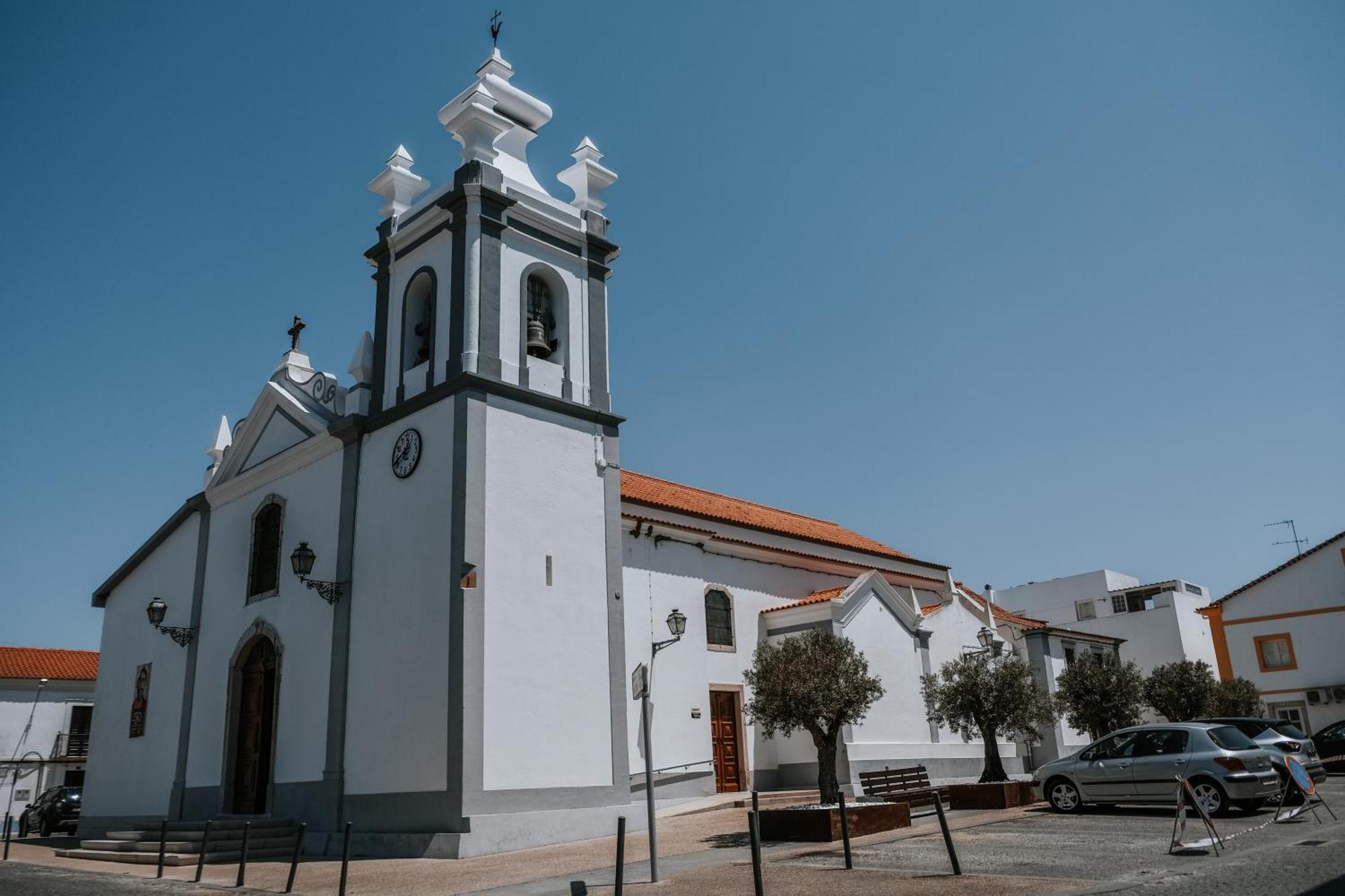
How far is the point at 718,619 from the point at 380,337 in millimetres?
9547

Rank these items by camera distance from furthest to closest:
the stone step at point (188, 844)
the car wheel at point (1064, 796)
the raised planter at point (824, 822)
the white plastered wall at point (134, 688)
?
the white plastered wall at point (134, 688) < the stone step at point (188, 844) < the car wheel at point (1064, 796) < the raised planter at point (824, 822)

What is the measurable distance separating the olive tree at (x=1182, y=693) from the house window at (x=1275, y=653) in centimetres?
986

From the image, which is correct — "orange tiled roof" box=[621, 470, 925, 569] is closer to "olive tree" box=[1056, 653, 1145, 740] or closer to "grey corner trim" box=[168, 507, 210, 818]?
"olive tree" box=[1056, 653, 1145, 740]

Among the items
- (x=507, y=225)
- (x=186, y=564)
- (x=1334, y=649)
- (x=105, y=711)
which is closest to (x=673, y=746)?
(x=507, y=225)

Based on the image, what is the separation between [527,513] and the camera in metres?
16.9

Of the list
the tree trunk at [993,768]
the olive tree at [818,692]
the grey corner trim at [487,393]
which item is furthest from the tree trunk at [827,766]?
the grey corner trim at [487,393]

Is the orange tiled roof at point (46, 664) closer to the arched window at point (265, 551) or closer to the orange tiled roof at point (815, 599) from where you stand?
the arched window at point (265, 551)

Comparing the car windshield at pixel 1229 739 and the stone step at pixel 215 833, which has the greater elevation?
the car windshield at pixel 1229 739

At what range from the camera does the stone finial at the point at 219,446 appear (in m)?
23.5

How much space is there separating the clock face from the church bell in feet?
8.79

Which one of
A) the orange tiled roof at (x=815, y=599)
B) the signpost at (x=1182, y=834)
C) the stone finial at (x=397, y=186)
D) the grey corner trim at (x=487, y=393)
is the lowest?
the signpost at (x=1182, y=834)

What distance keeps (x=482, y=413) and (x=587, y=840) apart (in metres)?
7.27

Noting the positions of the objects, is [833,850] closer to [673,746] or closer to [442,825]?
[442,825]

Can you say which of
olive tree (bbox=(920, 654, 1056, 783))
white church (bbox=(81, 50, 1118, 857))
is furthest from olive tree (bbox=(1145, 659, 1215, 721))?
olive tree (bbox=(920, 654, 1056, 783))
